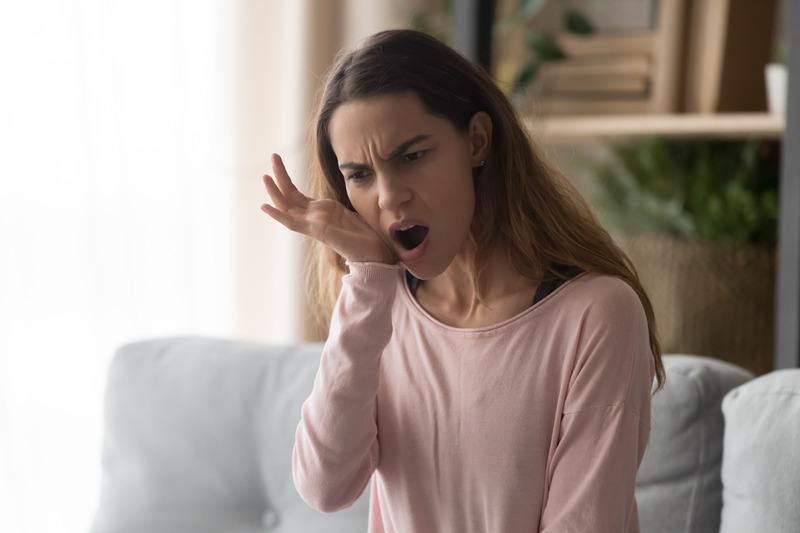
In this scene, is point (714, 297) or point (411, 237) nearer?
point (411, 237)

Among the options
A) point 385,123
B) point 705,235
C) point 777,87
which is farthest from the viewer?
point 705,235

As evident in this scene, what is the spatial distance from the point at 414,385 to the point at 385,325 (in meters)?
0.12

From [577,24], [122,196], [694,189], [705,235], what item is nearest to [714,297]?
[705,235]

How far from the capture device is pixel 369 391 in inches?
40.3

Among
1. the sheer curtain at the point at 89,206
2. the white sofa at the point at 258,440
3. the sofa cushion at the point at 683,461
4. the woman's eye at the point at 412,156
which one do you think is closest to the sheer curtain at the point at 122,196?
the sheer curtain at the point at 89,206

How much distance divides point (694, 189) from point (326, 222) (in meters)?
1.41

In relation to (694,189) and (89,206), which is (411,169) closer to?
(89,206)

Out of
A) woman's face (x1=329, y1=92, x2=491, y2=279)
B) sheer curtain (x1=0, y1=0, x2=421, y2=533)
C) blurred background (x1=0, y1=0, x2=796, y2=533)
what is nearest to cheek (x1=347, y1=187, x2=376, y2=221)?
woman's face (x1=329, y1=92, x2=491, y2=279)

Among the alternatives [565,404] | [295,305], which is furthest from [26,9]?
[565,404]

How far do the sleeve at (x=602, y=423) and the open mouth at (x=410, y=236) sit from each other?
206mm

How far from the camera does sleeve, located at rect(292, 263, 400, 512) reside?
0.99m

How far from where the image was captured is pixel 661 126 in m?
2.04

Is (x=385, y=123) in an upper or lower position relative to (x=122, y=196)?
upper

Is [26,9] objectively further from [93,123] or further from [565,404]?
[565,404]
